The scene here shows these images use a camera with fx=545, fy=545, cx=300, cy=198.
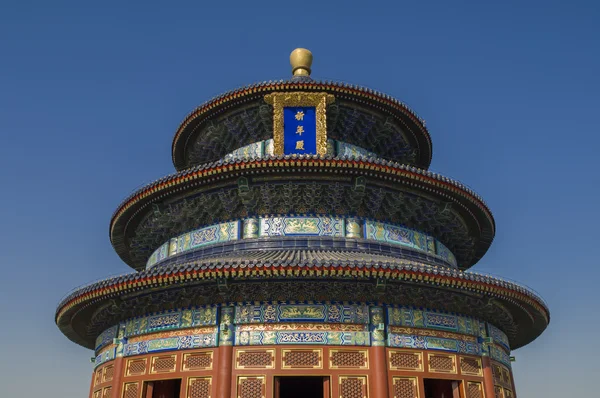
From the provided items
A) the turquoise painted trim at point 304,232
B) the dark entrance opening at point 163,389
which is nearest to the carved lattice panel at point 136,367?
the dark entrance opening at point 163,389

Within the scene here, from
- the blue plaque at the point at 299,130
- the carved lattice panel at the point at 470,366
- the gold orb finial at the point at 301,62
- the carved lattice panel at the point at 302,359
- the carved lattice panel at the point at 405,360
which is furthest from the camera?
the gold orb finial at the point at 301,62

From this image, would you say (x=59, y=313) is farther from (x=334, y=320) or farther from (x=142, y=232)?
(x=334, y=320)

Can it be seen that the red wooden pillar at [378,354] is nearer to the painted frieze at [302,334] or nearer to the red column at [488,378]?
the painted frieze at [302,334]

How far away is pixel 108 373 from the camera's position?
17531 mm

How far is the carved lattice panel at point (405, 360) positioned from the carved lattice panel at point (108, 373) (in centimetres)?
860

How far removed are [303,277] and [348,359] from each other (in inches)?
98.3

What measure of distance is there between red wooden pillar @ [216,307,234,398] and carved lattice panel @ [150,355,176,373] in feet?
5.50

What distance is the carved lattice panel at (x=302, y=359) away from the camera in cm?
1450

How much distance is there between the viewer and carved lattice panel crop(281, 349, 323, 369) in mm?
14500

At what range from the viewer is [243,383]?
1445 centimetres

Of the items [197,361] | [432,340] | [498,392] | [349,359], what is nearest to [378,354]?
[349,359]

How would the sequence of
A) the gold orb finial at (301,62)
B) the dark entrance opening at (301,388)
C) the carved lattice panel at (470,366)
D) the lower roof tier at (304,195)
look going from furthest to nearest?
the gold orb finial at (301,62)
the dark entrance opening at (301,388)
the lower roof tier at (304,195)
the carved lattice panel at (470,366)

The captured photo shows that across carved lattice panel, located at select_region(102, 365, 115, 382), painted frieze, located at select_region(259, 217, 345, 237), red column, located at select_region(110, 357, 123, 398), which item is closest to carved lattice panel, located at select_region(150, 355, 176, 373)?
red column, located at select_region(110, 357, 123, 398)

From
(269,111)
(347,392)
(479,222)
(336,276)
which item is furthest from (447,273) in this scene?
(269,111)
